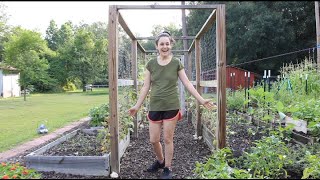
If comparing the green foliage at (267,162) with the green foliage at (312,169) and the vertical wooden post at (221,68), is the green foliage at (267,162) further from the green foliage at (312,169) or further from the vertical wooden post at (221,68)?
the vertical wooden post at (221,68)

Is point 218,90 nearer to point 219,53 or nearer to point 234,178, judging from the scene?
point 219,53

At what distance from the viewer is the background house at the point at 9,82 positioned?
21689mm

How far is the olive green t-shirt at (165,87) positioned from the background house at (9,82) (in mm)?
19891

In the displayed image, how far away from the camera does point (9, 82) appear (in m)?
23.2

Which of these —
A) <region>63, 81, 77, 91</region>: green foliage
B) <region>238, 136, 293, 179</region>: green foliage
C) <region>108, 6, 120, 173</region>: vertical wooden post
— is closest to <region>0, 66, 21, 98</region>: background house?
<region>63, 81, 77, 91</region>: green foliage

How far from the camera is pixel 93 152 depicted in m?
4.17

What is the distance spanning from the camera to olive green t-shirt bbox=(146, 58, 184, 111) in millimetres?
3244

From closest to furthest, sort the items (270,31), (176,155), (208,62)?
1. (176,155)
2. (208,62)
3. (270,31)

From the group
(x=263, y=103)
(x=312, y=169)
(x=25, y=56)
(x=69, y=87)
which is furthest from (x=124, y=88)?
(x=69, y=87)

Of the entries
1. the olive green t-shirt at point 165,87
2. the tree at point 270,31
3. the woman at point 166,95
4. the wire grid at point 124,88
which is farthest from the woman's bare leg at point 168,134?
the tree at point 270,31

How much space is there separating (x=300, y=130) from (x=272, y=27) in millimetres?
18311

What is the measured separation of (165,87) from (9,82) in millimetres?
22643

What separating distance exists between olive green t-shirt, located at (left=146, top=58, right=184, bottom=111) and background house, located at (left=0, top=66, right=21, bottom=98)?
19891mm

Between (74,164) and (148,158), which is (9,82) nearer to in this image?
(148,158)
